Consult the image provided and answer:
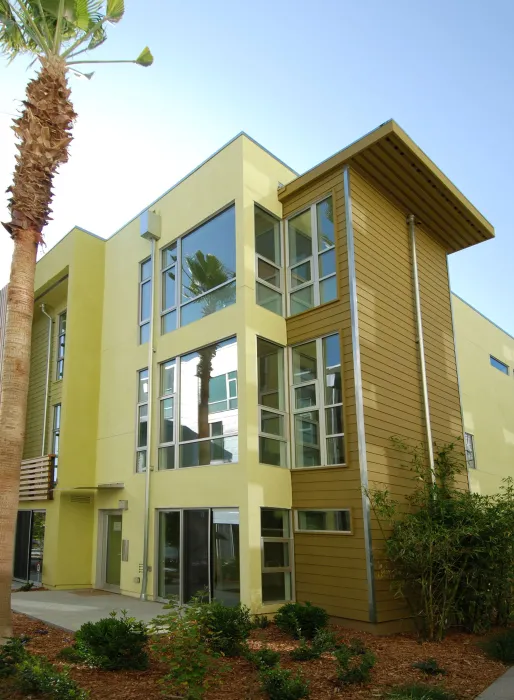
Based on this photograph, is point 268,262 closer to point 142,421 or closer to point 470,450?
point 142,421

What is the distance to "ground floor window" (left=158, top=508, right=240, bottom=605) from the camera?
944 cm

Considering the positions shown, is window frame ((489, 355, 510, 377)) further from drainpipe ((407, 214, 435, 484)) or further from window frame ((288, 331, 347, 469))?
window frame ((288, 331, 347, 469))

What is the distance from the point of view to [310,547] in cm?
961

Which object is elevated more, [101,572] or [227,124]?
[227,124]

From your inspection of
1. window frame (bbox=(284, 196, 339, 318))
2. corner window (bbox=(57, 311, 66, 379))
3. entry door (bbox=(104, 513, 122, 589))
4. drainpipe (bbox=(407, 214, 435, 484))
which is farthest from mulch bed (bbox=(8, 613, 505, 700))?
corner window (bbox=(57, 311, 66, 379))

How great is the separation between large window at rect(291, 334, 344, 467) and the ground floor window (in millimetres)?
1685

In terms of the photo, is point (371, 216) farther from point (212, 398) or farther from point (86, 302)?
point (86, 302)

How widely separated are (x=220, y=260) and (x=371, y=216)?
9.77 feet

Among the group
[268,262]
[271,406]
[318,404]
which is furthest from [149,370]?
[318,404]

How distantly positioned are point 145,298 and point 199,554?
5.92 meters

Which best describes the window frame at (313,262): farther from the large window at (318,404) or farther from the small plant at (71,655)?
the small plant at (71,655)

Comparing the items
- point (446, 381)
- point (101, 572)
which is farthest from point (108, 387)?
point (446, 381)

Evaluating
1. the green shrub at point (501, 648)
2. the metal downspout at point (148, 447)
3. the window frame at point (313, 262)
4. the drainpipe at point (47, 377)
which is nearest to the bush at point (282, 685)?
the green shrub at point (501, 648)

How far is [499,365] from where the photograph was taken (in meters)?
18.9
